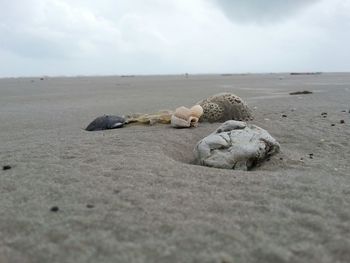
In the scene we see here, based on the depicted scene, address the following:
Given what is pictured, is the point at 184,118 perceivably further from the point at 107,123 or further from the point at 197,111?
the point at 107,123

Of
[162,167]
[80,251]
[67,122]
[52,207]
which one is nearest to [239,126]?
[162,167]

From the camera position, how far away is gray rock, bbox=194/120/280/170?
5.53 m

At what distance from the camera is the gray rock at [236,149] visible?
5.53 meters

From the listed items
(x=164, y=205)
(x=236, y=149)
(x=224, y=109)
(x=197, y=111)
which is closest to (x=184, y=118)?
(x=197, y=111)

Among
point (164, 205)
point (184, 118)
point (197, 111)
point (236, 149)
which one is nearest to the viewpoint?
point (164, 205)

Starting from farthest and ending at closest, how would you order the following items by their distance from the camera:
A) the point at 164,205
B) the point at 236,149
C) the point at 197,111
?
the point at 197,111 → the point at 236,149 → the point at 164,205

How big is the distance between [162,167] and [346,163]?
257cm

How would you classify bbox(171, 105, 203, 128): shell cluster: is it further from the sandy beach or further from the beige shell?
the sandy beach

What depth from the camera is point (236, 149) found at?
558cm

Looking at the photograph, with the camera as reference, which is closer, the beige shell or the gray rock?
the gray rock

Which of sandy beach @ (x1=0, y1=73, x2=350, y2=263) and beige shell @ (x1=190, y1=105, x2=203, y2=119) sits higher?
beige shell @ (x1=190, y1=105, x2=203, y2=119)

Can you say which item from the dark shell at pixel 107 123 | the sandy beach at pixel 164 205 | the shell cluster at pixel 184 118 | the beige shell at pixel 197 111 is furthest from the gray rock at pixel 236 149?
the dark shell at pixel 107 123

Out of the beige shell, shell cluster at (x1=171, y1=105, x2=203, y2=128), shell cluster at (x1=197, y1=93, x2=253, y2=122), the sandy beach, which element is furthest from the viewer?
shell cluster at (x1=197, y1=93, x2=253, y2=122)

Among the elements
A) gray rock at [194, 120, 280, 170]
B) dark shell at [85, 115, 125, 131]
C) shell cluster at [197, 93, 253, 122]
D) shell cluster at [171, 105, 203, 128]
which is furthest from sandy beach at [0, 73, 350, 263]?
shell cluster at [197, 93, 253, 122]
